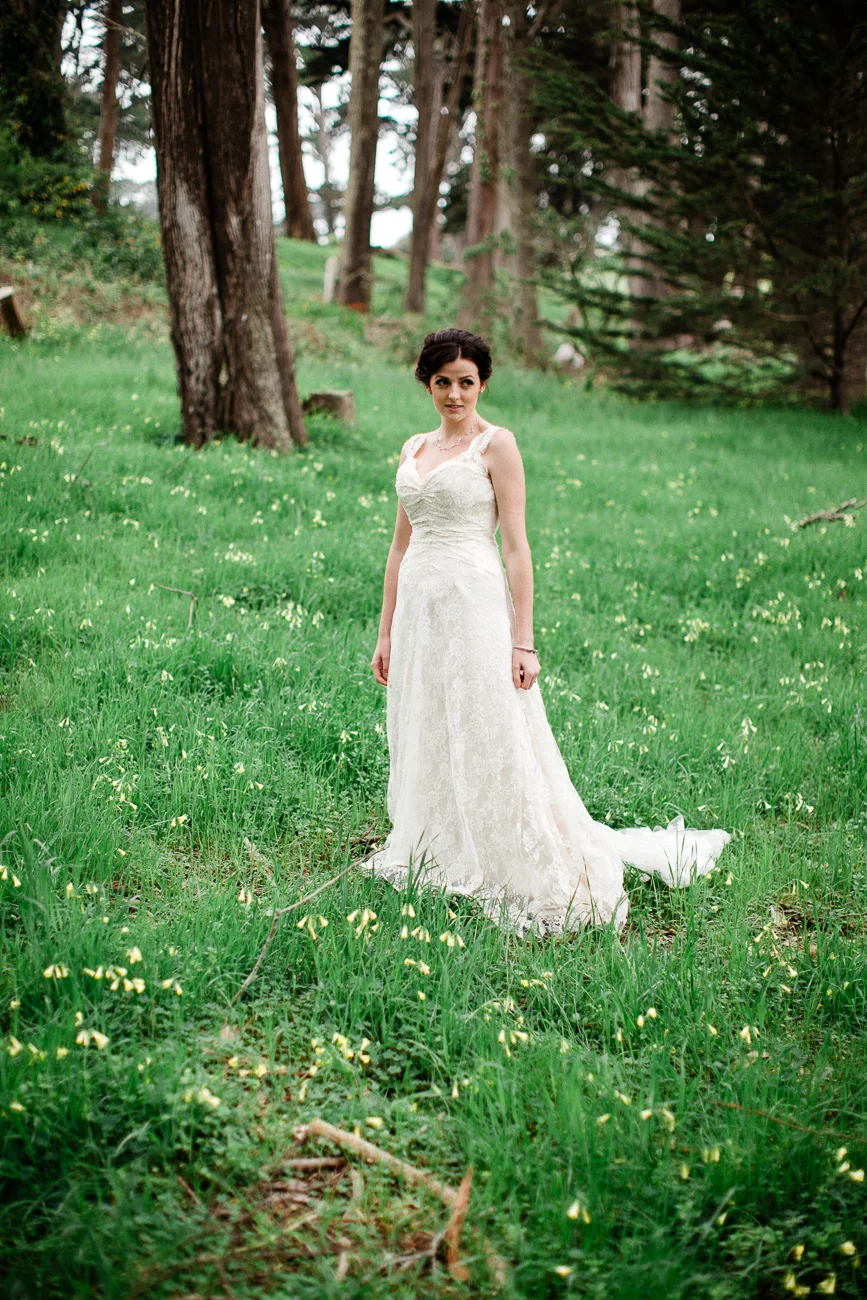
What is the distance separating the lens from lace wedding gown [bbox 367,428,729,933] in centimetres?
400

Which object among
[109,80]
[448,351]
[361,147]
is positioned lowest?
[448,351]

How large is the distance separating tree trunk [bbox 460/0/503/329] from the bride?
16.8 meters

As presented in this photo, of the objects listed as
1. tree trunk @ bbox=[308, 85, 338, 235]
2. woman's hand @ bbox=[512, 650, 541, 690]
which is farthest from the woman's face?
tree trunk @ bbox=[308, 85, 338, 235]

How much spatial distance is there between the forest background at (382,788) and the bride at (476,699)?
0.25 m

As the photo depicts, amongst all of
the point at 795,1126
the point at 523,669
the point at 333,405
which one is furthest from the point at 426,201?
the point at 795,1126

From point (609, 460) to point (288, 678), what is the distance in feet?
Result: 27.5

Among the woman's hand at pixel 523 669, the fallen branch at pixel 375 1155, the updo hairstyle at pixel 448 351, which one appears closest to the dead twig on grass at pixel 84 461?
the updo hairstyle at pixel 448 351

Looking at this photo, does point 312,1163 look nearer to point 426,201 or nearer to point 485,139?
point 485,139

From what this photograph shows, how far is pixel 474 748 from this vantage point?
4016 mm

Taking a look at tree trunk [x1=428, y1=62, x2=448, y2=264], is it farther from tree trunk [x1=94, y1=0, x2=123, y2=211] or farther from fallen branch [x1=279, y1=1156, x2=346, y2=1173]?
fallen branch [x1=279, y1=1156, x2=346, y2=1173]

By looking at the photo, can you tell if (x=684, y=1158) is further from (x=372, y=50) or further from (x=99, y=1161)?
(x=372, y=50)

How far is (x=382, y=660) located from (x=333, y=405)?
8.15 metres

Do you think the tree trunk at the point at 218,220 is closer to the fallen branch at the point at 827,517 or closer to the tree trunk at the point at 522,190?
the fallen branch at the point at 827,517

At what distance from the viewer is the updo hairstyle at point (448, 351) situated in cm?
386
